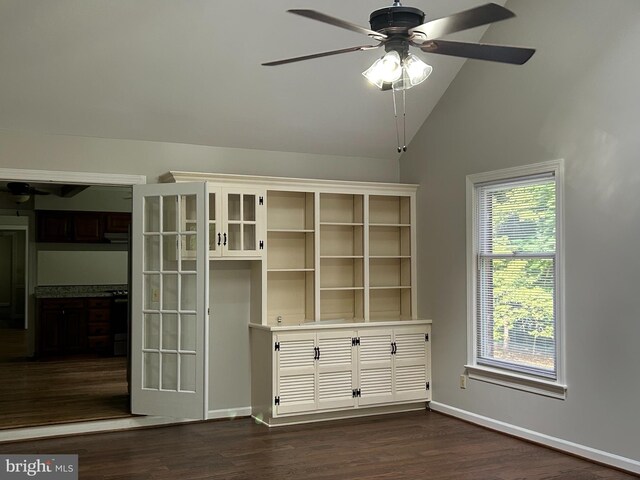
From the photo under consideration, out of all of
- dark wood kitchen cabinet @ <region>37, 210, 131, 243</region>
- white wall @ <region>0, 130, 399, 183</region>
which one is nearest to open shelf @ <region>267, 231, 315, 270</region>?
white wall @ <region>0, 130, 399, 183</region>

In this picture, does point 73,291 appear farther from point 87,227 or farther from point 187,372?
point 187,372

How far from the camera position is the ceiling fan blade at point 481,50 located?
3268 mm

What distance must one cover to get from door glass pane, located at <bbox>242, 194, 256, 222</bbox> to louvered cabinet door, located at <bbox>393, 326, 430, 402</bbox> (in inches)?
66.4

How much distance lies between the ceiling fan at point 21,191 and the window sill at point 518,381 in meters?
6.41

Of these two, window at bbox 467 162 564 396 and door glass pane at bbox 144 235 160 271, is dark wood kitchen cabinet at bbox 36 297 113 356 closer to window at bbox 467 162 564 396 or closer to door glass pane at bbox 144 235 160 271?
door glass pane at bbox 144 235 160 271

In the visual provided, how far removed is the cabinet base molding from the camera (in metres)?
6.04

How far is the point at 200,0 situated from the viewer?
488 centimetres

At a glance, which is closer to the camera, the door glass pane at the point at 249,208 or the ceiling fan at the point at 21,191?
the door glass pane at the point at 249,208

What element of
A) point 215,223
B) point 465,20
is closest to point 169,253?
point 215,223

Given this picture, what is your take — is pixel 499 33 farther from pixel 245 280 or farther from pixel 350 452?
pixel 350 452

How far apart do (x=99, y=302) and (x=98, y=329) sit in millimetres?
397

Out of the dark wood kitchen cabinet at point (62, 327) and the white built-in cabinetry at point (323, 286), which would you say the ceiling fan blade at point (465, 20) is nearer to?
the white built-in cabinetry at point (323, 286)

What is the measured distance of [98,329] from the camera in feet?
34.3

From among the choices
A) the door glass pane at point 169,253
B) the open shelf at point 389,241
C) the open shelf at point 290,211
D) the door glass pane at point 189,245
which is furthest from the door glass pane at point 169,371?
the open shelf at point 389,241
